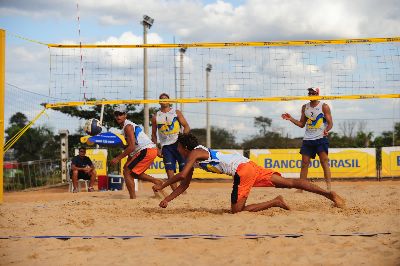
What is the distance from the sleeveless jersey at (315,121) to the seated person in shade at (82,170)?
534 cm

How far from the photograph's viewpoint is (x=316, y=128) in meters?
8.52

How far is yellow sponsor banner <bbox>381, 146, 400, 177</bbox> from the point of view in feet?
54.7

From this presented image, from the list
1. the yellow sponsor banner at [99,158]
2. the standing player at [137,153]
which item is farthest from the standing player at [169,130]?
the yellow sponsor banner at [99,158]

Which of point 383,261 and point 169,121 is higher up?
point 169,121

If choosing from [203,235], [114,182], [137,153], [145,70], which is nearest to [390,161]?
[145,70]

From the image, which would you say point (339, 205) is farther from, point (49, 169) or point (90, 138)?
point (49, 169)

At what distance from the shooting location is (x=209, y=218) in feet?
19.4

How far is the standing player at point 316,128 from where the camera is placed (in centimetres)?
842

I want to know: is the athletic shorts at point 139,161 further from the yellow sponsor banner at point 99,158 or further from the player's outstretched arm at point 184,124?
the yellow sponsor banner at point 99,158

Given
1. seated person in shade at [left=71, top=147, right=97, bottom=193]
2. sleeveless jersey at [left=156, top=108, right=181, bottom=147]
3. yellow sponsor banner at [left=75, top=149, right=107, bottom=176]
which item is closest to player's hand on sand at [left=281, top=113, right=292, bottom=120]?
sleeveless jersey at [left=156, top=108, right=181, bottom=147]

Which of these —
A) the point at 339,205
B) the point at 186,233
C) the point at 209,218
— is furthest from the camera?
the point at 339,205

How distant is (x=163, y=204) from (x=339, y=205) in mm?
2026

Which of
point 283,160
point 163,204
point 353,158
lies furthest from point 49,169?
point 163,204

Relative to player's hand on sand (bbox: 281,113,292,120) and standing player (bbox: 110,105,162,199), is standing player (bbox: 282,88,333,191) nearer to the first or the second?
player's hand on sand (bbox: 281,113,292,120)
